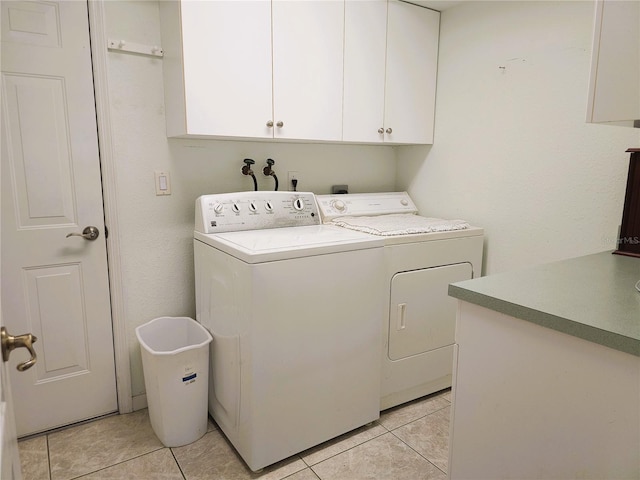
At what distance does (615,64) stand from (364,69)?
4.71ft

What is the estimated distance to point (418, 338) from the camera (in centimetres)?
226

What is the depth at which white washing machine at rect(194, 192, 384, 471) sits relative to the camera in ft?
5.64

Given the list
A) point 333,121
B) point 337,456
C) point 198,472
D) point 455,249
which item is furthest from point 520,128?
point 198,472

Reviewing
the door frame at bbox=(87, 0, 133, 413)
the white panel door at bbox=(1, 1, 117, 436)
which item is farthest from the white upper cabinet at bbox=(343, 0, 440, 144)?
the white panel door at bbox=(1, 1, 117, 436)

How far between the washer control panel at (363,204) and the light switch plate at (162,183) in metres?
0.81

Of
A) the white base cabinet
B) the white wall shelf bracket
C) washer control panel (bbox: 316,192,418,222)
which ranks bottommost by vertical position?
the white base cabinet

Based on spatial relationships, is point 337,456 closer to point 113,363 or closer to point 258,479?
point 258,479

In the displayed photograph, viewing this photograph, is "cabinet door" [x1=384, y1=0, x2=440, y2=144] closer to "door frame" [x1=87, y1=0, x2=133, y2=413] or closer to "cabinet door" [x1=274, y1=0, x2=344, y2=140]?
"cabinet door" [x1=274, y1=0, x2=344, y2=140]

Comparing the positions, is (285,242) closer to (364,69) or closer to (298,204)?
(298,204)

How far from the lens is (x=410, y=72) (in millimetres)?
2512

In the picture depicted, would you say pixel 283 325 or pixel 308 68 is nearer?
pixel 283 325

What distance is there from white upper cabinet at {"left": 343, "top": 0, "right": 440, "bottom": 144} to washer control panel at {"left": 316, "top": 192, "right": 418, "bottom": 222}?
370mm

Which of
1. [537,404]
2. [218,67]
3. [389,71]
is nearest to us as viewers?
[537,404]

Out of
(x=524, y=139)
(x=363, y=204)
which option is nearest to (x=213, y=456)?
(x=363, y=204)
